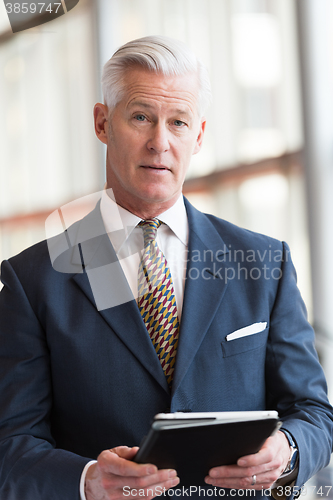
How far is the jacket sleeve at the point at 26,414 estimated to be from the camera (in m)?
1.18

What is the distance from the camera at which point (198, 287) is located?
4.57 ft

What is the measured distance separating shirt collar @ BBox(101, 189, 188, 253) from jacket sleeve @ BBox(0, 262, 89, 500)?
29 centimetres

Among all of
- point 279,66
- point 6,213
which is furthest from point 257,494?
point 279,66

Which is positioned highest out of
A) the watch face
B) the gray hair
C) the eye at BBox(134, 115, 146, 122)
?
the gray hair

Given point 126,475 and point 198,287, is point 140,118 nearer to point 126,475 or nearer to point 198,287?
point 198,287

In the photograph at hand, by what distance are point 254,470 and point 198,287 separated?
0.48m

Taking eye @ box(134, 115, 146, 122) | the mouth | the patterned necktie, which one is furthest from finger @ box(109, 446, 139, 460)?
eye @ box(134, 115, 146, 122)

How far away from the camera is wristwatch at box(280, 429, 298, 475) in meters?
1.24

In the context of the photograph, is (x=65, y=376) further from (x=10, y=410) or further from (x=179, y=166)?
(x=179, y=166)

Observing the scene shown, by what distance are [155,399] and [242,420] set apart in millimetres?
383

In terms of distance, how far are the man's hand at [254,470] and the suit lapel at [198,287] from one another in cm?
24

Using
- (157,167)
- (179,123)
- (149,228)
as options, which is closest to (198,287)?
(149,228)

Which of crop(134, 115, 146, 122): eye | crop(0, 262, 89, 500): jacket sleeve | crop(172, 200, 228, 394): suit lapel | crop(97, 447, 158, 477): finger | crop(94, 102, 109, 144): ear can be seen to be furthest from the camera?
crop(94, 102, 109, 144): ear

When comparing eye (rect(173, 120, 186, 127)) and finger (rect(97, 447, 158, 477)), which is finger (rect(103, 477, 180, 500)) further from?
eye (rect(173, 120, 186, 127))
